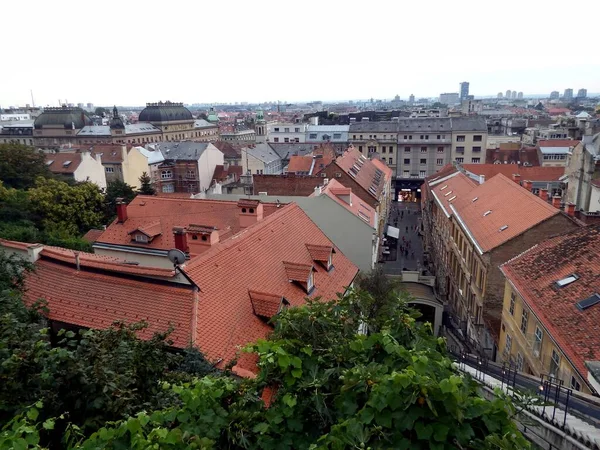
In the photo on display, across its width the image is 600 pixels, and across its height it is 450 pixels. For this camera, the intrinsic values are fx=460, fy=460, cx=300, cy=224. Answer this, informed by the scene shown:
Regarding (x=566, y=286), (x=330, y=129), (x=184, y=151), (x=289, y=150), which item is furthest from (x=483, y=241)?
(x=330, y=129)

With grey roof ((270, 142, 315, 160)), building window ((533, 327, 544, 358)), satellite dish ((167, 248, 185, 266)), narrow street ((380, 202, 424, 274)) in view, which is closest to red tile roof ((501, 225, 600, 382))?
building window ((533, 327, 544, 358))

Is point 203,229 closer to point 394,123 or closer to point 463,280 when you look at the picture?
point 463,280

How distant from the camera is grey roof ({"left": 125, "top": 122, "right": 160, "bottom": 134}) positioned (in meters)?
121

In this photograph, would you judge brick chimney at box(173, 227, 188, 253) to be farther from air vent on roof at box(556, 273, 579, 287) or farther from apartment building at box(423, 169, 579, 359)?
apartment building at box(423, 169, 579, 359)

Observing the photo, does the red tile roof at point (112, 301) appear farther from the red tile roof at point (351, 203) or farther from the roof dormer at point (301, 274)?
the red tile roof at point (351, 203)

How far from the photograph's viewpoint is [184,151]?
73250mm

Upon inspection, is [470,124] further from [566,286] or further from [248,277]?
[248,277]

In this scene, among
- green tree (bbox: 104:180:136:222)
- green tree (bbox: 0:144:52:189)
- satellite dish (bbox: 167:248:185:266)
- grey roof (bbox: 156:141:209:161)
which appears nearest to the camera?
satellite dish (bbox: 167:248:185:266)

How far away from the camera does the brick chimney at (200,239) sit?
20.1 metres

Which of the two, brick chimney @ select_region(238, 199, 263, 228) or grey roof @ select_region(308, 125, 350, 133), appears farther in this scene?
grey roof @ select_region(308, 125, 350, 133)

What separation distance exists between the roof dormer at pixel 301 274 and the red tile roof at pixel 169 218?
6943 mm

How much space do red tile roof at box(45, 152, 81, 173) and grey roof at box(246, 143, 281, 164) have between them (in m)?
25.4

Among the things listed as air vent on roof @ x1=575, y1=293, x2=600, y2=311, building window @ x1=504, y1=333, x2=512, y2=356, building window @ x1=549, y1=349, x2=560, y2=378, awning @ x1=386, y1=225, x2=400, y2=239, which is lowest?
awning @ x1=386, y1=225, x2=400, y2=239

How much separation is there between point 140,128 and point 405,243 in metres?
94.9
